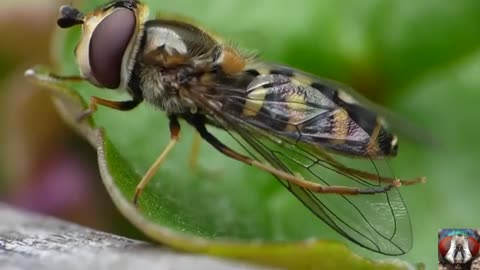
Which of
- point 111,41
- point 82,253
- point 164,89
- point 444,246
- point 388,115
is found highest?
point 111,41

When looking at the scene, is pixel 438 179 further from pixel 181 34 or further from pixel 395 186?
pixel 181 34

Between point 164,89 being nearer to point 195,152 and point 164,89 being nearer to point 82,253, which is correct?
point 195,152

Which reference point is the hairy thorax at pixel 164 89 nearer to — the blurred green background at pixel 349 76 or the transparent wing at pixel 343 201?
the transparent wing at pixel 343 201

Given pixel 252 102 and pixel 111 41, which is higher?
pixel 111 41

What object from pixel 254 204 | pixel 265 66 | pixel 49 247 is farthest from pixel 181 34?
pixel 49 247

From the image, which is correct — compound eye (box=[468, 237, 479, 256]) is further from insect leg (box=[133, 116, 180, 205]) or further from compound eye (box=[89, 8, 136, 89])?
compound eye (box=[89, 8, 136, 89])

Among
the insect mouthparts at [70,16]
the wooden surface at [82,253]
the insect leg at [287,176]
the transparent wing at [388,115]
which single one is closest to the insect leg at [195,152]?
the insect leg at [287,176]

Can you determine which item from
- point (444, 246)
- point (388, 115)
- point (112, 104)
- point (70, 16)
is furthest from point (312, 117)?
point (70, 16)
